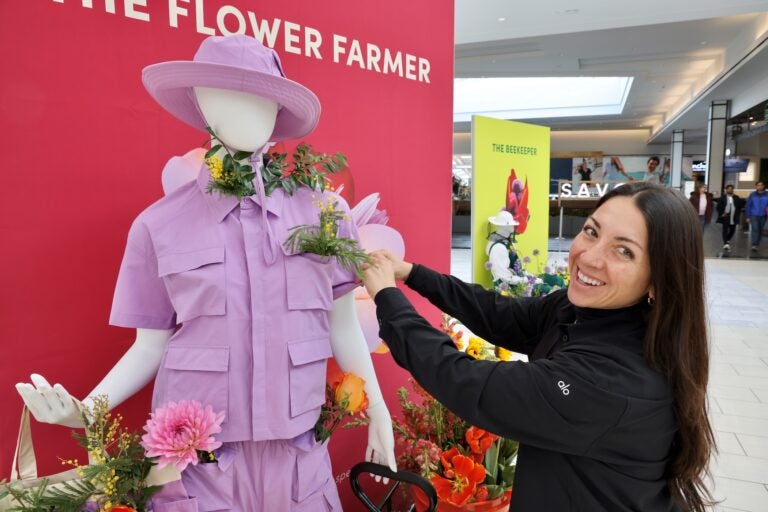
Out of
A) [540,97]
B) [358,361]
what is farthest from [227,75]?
[540,97]

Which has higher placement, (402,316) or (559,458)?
(402,316)

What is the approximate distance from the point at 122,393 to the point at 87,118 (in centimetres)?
68

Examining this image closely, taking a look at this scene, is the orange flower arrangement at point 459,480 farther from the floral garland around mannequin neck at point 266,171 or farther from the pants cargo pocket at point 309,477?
the floral garland around mannequin neck at point 266,171

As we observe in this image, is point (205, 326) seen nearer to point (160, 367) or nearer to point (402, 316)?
point (160, 367)

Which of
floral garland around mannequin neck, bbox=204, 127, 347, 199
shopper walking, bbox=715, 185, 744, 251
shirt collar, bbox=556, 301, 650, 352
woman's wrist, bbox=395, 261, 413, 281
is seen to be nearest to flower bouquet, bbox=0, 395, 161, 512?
floral garland around mannequin neck, bbox=204, 127, 347, 199

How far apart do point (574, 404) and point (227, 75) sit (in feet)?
3.20

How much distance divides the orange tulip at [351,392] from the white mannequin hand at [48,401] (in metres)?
0.58

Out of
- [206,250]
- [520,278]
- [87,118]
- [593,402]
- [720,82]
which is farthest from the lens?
[720,82]

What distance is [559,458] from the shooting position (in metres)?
1.22

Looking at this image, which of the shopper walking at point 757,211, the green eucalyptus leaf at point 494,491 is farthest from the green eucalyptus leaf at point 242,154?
the shopper walking at point 757,211

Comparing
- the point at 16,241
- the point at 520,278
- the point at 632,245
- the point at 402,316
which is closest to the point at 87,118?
the point at 16,241

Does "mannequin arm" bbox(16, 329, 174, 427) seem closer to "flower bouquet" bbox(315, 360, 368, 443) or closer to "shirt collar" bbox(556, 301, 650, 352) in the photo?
"flower bouquet" bbox(315, 360, 368, 443)

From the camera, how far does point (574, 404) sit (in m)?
1.09

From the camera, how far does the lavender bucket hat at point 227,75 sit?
3.73 feet
